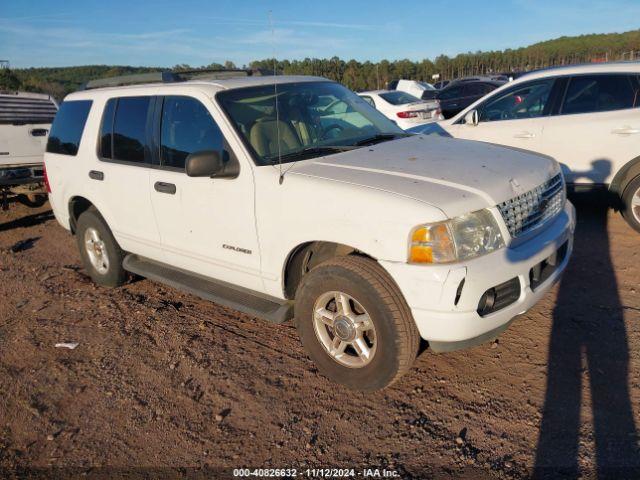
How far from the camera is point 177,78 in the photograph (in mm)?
4559

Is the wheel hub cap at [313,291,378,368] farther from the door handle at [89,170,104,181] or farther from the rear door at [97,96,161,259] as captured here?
the door handle at [89,170,104,181]

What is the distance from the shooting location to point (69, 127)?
530 centimetres

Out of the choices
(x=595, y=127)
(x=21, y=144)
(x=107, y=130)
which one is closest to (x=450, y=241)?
(x=107, y=130)

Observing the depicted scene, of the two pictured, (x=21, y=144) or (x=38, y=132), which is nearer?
(x=21, y=144)

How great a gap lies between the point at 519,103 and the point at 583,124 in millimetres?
931

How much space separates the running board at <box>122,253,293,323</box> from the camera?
354cm

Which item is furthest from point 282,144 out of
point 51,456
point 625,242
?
point 625,242

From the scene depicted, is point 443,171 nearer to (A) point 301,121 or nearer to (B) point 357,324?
(B) point 357,324

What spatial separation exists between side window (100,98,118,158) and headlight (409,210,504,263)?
10.5 ft

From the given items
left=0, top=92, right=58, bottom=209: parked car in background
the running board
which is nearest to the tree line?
left=0, top=92, right=58, bottom=209: parked car in background

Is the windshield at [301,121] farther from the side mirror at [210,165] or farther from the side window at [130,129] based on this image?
the side window at [130,129]

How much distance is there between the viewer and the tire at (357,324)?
114 inches

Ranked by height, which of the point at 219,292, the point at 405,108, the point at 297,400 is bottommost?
the point at 297,400

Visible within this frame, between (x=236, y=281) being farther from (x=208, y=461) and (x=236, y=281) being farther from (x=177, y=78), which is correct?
(x=177, y=78)
